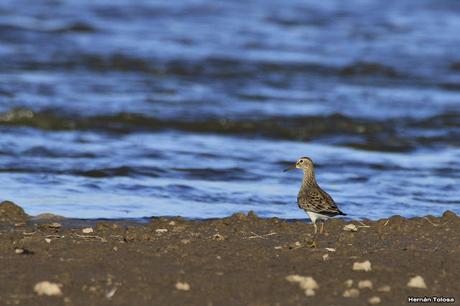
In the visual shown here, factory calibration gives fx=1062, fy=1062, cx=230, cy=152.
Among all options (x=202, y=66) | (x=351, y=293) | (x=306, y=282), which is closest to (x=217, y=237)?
(x=306, y=282)

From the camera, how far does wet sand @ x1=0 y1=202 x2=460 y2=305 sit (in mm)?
6113

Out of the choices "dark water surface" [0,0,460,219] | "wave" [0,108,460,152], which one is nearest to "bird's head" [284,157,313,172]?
"dark water surface" [0,0,460,219]

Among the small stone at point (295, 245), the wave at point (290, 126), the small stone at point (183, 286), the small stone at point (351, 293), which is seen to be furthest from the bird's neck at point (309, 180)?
the wave at point (290, 126)

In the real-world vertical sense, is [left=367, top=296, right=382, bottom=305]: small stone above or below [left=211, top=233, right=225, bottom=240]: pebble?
below

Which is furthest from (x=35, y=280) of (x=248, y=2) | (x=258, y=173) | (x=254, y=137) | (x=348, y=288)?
(x=248, y=2)

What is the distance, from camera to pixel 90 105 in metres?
17.1

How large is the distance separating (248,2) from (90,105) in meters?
18.4

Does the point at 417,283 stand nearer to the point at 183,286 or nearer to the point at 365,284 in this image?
the point at 365,284

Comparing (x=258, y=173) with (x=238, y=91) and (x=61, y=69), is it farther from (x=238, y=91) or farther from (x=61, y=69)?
(x=61, y=69)

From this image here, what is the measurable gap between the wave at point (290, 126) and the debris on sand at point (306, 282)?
339 inches

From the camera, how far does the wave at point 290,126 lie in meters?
15.4

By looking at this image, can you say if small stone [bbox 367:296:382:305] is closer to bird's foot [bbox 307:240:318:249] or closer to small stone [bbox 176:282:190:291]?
small stone [bbox 176:282:190:291]

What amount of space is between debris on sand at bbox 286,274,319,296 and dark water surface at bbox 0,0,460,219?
3.56 m

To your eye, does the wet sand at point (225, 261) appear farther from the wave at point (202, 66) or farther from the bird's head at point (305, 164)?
the wave at point (202, 66)
